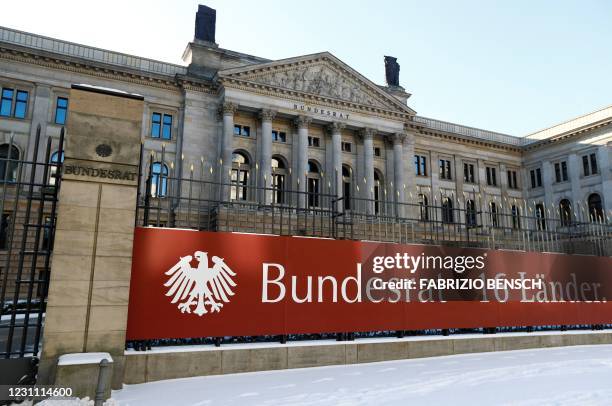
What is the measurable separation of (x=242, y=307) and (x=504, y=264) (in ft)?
25.0

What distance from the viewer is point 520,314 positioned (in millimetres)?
11789

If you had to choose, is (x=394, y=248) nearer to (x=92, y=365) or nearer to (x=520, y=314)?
(x=520, y=314)

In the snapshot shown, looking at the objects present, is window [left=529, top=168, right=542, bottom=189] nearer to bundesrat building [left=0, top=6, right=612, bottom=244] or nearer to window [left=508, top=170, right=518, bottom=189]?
bundesrat building [left=0, top=6, right=612, bottom=244]

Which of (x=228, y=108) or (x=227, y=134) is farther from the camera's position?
(x=228, y=108)

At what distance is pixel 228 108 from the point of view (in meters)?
34.1

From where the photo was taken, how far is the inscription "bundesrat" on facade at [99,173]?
714 centimetres

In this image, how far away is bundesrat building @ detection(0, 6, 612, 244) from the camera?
30578 millimetres

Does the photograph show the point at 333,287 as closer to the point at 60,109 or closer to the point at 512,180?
the point at 60,109

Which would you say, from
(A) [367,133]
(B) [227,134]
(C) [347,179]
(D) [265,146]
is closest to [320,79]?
(A) [367,133]

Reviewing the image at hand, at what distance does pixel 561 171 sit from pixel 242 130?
35.8 meters

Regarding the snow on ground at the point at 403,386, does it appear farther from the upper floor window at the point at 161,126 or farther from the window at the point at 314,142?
the window at the point at 314,142

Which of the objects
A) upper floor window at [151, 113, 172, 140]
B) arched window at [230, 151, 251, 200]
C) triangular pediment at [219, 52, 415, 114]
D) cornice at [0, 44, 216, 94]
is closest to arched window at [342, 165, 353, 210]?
triangular pediment at [219, 52, 415, 114]

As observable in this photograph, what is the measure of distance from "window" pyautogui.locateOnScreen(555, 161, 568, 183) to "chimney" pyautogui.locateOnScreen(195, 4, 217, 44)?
1554 inches

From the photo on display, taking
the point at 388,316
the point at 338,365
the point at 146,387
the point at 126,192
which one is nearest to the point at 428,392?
the point at 338,365
